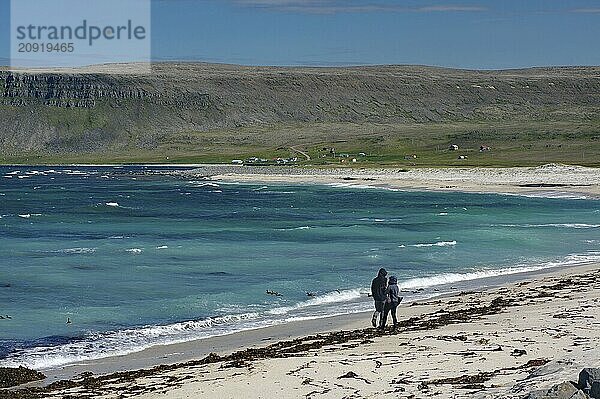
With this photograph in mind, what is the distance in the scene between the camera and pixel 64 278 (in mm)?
27875

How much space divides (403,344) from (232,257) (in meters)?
17.7

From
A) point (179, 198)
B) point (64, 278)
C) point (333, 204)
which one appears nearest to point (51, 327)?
point (64, 278)

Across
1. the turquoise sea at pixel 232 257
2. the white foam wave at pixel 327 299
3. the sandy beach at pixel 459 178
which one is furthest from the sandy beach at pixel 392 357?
the sandy beach at pixel 459 178

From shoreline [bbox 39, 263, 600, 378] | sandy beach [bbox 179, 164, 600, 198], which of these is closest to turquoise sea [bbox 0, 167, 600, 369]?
shoreline [bbox 39, 263, 600, 378]

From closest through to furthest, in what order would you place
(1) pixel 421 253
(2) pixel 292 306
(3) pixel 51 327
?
(3) pixel 51 327 < (2) pixel 292 306 < (1) pixel 421 253

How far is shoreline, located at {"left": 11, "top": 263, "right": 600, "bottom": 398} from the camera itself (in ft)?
44.3

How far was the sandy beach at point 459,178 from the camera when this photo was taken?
72125 mm

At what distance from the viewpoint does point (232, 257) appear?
3309 centimetres

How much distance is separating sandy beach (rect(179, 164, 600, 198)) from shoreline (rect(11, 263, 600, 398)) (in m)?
46.8

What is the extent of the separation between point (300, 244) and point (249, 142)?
429 feet

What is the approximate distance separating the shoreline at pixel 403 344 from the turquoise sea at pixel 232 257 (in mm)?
1538

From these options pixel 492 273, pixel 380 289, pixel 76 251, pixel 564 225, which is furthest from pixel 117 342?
pixel 564 225

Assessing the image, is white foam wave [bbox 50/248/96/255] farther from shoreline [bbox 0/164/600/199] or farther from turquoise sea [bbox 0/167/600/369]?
shoreline [bbox 0/164/600/199]

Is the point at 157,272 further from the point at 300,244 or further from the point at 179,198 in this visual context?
the point at 179,198
